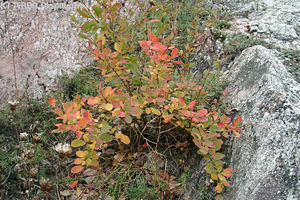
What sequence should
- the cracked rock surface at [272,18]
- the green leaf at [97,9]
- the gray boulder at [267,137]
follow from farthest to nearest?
the cracked rock surface at [272,18]
the green leaf at [97,9]
the gray boulder at [267,137]

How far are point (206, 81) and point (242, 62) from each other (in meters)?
0.51

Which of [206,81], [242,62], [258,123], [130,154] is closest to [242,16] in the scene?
[242,62]

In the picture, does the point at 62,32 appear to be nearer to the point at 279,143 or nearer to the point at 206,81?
the point at 206,81

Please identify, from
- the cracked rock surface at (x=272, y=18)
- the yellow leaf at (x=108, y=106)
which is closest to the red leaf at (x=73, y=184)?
the yellow leaf at (x=108, y=106)

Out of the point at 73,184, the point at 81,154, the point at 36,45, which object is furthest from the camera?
the point at 36,45

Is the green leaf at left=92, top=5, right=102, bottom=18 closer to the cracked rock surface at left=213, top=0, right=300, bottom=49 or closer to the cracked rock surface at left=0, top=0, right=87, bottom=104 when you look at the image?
the cracked rock surface at left=0, top=0, right=87, bottom=104

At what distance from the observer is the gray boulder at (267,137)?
1398mm

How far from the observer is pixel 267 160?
1477 mm

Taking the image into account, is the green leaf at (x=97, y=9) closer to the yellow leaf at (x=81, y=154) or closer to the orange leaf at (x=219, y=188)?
the yellow leaf at (x=81, y=154)

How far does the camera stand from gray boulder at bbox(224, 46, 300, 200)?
1398 millimetres

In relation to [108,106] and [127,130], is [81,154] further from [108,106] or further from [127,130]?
[127,130]

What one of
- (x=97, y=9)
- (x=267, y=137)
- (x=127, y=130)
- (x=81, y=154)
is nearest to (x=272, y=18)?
(x=267, y=137)

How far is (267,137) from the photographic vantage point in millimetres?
Result: 1551

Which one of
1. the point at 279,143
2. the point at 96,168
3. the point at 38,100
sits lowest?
the point at 96,168
